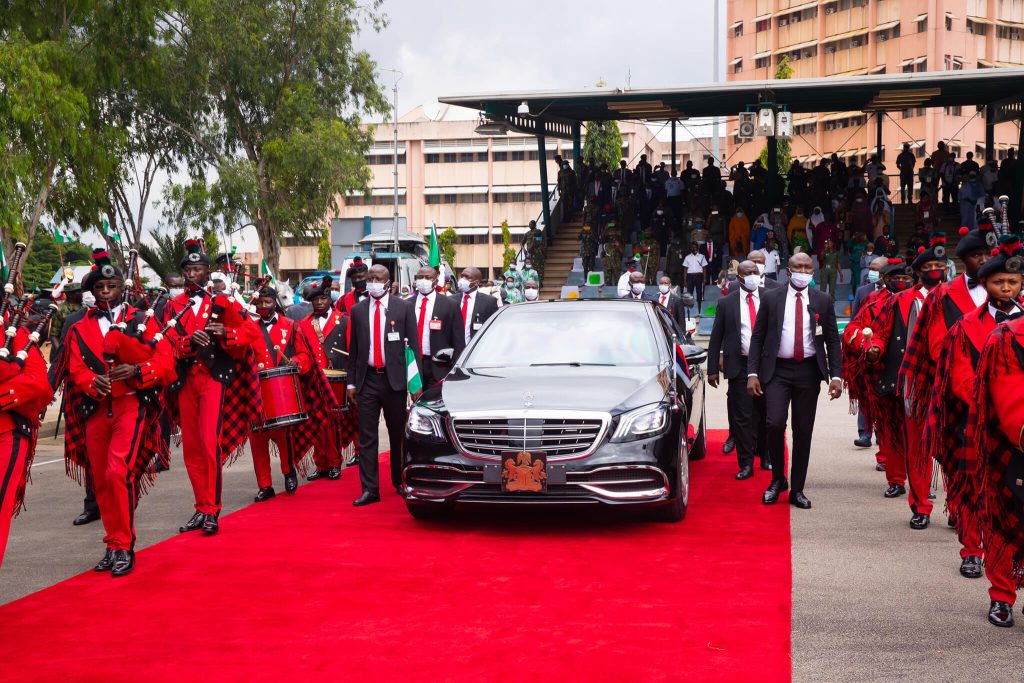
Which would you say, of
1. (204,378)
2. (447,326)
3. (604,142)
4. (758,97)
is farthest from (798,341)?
(604,142)

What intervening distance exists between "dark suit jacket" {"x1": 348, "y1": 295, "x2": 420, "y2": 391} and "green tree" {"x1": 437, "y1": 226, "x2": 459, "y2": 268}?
6745 centimetres

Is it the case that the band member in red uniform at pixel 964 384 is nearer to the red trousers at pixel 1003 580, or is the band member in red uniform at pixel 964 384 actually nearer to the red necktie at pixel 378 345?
the red trousers at pixel 1003 580

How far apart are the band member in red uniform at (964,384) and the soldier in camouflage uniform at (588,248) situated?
26.2 metres

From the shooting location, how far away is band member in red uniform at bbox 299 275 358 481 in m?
11.2

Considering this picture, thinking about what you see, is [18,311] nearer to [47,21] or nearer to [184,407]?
[184,407]

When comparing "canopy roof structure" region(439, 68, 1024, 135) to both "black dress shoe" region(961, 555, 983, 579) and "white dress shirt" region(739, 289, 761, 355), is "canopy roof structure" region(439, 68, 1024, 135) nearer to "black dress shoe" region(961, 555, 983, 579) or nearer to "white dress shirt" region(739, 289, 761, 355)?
"white dress shirt" region(739, 289, 761, 355)

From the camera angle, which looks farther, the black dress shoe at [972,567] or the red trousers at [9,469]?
the black dress shoe at [972,567]

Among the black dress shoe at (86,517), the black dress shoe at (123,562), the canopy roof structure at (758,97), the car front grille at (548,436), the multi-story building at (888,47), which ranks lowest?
the black dress shoe at (86,517)

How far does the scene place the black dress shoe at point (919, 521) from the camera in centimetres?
862

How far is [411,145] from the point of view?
92.1m

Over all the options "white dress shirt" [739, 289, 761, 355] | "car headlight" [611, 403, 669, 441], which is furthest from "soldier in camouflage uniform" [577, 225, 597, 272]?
"car headlight" [611, 403, 669, 441]

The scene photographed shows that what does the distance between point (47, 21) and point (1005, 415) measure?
66.5ft

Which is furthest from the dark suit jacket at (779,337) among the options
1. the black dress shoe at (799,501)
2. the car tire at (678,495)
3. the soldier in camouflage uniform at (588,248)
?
the soldier in camouflage uniform at (588,248)

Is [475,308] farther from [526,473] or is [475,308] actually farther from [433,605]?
[433,605]
